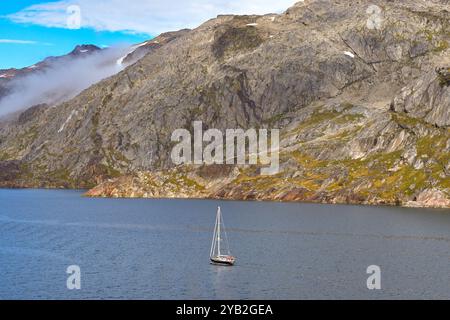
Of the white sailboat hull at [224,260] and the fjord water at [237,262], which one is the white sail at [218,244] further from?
the fjord water at [237,262]

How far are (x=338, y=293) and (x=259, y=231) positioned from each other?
82249 millimetres

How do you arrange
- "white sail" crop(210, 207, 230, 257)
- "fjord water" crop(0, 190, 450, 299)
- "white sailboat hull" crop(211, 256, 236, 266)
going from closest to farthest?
"fjord water" crop(0, 190, 450, 299), "white sailboat hull" crop(211, 256, 236, 266), "white sail" crop(210, 207, 230, 257)

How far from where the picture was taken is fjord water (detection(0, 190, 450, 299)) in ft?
328

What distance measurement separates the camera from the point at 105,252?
462 feet

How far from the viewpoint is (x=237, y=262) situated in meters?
127

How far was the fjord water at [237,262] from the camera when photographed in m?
100

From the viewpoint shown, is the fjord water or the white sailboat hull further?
the white sailboat hull

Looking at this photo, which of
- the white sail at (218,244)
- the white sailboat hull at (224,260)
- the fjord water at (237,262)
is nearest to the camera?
the fjord water at (237,262)

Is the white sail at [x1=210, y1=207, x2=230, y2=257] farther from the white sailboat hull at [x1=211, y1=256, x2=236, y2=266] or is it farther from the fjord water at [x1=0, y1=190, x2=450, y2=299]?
the fjord water at [x1=0, y1=190, x2=450, y2=299]

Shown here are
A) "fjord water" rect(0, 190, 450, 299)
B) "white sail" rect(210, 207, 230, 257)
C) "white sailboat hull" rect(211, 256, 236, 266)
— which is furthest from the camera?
"white sail" rect(210, 207, 230, 257)

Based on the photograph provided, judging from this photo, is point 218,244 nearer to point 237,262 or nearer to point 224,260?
point 237,262

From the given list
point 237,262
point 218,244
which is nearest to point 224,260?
point 237,262

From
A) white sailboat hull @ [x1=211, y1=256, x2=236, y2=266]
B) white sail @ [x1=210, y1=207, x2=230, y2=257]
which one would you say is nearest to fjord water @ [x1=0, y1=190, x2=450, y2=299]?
white sailboat hull @ [x1=211, y1=256, x2=236, y2=266]

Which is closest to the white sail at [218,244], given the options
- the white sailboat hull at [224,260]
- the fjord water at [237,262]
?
the white sailboat hull at [224,260]
